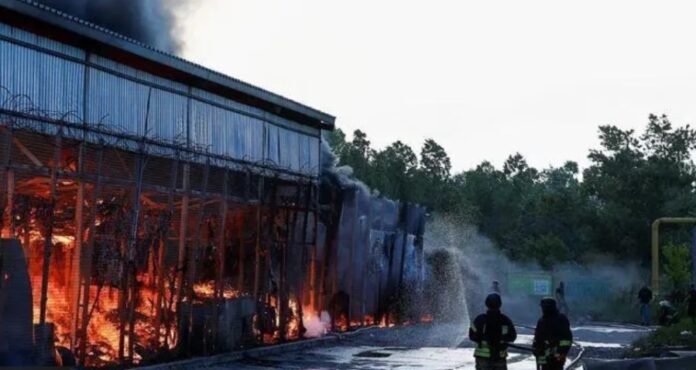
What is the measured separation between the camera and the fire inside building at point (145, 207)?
1598 cm

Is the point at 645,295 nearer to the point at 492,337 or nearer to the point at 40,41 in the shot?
the point at 40,41

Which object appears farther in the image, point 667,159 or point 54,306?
point 667,159

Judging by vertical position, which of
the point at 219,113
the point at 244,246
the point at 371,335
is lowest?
the point at 371,335

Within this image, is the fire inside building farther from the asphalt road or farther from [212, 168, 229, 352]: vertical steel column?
the asphalt road

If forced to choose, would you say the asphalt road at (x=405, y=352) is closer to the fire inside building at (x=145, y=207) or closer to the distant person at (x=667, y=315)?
the fire inside building at (x=145, y=207)

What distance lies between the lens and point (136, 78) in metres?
20.0

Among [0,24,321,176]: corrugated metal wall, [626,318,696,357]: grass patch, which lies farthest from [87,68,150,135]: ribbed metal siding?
[626,318,696,357]: grass patch

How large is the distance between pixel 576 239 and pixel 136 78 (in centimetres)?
4217

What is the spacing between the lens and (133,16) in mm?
26609

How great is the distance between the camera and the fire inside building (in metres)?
16.0

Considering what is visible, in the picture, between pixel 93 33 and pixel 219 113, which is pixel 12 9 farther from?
pixel 219 113

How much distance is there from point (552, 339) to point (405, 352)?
10.7 metres

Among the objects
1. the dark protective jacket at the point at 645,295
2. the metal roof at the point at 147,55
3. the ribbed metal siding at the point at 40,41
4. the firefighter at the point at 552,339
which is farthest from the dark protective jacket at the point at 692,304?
the ribbed metal siding at the point at 40,41

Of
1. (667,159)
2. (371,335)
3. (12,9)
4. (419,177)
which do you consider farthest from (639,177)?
(12,9)
